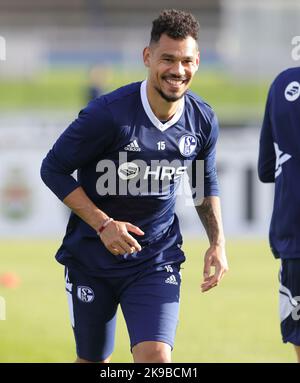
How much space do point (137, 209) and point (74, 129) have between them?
64cm

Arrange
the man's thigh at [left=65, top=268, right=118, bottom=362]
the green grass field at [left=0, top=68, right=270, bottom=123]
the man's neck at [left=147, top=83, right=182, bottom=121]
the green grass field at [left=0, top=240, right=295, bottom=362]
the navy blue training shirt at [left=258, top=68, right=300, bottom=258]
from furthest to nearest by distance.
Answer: the green grass field at [left=0, top=68, right=270, bottom=123], the green grass field at [left=0, top=240, right=295, bottom=362], the man's thigh at [left=65, top=268, right=118, bottom=362], the man's neck at [left=147, top=83, right=182, bottom=121], the navy blue training shirt at [left=258, top=68, right=300, bottom=258]

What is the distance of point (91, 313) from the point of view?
6.16 metres

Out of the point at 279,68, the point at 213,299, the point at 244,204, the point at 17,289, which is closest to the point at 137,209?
the point at 213,299

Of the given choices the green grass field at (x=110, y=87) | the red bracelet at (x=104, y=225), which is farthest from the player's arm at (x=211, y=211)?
the green grass field at (x=110, y=87)

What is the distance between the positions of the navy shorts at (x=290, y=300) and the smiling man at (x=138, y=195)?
0.56 metres

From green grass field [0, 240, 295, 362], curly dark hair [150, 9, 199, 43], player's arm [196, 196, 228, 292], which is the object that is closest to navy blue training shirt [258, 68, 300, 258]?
player's arm [196, 196, 228, 292]

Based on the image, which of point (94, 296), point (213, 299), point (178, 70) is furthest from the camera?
point (213, 299)

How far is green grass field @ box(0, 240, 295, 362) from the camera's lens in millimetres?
8336

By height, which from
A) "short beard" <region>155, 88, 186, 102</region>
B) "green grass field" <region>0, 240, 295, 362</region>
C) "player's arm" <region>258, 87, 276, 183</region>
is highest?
"short beard" <region>155, 88, 186, 102</region>

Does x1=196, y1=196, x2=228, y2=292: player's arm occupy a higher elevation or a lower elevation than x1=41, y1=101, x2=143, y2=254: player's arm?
lower

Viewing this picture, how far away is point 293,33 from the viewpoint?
3466cm

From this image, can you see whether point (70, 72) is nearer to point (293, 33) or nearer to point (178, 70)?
point (293, 33)

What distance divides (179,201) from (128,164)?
10831mm

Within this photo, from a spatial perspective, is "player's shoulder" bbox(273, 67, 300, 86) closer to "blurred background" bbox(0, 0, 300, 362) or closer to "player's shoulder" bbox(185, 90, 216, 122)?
"player's shoulder" bbox(185, 90, 216, 122)
